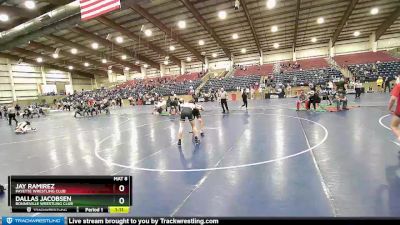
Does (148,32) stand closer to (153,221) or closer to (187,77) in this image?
(187,77)

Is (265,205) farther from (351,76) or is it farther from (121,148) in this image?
(351,76)

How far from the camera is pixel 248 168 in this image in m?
5.70

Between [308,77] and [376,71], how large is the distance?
7357 millimetres

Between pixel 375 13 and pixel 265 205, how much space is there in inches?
1441

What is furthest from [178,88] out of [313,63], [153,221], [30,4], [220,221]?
[220,221]

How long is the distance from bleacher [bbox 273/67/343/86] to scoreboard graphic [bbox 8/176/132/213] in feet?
103

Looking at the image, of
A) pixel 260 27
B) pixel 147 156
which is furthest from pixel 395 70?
pixel 147 156

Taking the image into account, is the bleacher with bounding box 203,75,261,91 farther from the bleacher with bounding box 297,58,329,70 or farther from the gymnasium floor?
the gymnasium floor

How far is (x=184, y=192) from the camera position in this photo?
15.0ft

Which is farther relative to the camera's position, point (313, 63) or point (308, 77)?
point (313, 63)

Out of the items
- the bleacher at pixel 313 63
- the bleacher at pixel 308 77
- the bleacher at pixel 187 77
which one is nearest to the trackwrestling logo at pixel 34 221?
the bleacher at pixel 308 77

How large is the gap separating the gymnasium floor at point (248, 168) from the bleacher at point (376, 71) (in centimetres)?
2277

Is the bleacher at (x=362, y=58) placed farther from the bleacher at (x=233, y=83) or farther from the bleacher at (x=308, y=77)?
the bleacher at (x=233, y=83)

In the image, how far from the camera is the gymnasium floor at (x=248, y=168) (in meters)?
3.88
